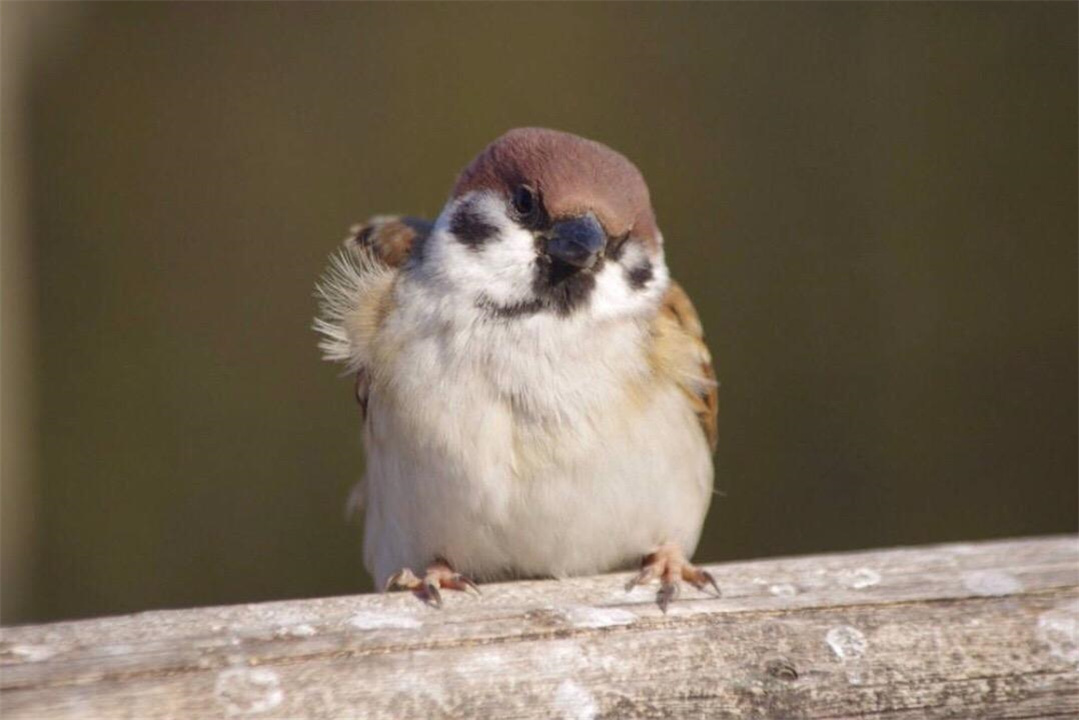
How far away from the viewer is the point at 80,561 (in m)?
4.68

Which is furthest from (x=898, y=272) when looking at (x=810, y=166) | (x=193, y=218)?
(x=193, y=218)

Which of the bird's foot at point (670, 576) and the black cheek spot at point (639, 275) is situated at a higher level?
the black cheek spot at point (639, 275)

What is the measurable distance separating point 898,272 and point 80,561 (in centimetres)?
248

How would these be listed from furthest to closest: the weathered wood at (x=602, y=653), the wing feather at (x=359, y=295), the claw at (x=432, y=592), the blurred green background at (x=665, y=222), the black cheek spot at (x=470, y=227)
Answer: the blurred green background at (x=665, y=222), the wing feather at (x=359, y=295), the black cheek spot at (x=470, y=227), the claw at (x=432, y=592), the weathered wood at (x=602, y=653)

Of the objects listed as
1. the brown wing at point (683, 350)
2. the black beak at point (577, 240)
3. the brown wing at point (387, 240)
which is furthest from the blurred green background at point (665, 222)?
the black beak at point (577, 240)

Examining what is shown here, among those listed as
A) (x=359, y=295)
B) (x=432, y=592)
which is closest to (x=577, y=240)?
(x=359, y=295)

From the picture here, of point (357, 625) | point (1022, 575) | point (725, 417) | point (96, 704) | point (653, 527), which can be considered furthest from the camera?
point (725, 417)

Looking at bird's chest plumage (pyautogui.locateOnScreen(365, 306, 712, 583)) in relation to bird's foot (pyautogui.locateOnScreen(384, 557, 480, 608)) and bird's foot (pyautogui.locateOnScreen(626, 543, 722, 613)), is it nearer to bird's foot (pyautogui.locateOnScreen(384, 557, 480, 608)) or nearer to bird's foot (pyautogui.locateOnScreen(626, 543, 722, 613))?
bird's foot (pyautogui.locateOnScreen(384, 557, 480, 608))

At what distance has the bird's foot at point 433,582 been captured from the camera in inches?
92.1

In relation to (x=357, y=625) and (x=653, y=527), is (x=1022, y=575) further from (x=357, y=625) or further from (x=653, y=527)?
(x=357, y=625)

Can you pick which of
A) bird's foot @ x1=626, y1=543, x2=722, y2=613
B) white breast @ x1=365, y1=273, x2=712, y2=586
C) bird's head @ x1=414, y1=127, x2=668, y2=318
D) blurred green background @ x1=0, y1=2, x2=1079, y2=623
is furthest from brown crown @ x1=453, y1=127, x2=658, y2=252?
blurred green background @ x1=0, y1=2, x2=1079, y2=623

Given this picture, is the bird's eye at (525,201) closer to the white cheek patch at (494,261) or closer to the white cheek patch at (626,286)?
the white cheek patch at (494,261)

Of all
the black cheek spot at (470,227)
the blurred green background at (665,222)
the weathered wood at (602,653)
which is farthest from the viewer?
the blurred green background at (665,222)

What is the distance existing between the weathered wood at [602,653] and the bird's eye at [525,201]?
0.60 m
